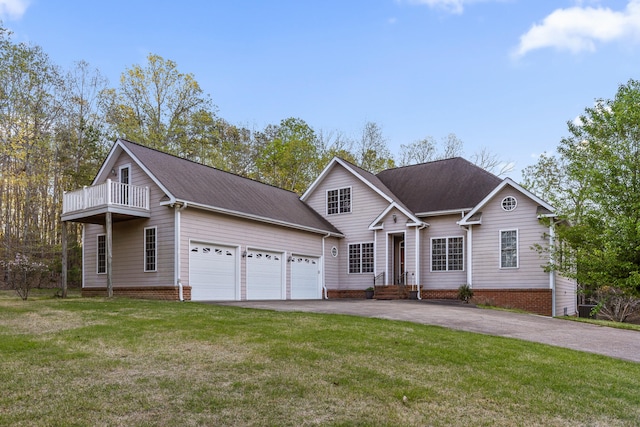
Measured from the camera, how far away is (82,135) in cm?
2881

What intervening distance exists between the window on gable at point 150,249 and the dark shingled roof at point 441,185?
450 inches

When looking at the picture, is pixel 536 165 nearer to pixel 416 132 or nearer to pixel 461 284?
pixel 416 132

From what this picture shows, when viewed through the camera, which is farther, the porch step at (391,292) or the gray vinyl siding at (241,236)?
the porch step at (391,292)

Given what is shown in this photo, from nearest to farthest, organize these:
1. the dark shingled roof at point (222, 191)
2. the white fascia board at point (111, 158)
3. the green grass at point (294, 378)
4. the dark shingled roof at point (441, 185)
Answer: the green grass at point (294, 378) → the dark shingled roof at point (222, 191) → the white fascia board at point (111, 158) → the dark shingled roof at point (441, 185)

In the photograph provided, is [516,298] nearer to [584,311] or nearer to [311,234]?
[584,311]

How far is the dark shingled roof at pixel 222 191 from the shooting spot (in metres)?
16.8

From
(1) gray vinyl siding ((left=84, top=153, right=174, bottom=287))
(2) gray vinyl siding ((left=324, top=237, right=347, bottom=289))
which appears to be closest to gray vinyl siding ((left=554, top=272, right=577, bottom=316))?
(2) gray vinyl siding ((left=324, top=237, right=347, bottom=289))

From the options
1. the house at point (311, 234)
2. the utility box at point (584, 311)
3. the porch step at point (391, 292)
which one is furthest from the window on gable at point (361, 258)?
→ the utility box at point (584, 311)

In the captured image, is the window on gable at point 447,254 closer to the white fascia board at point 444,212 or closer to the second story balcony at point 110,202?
the white fascia board at point 444,212

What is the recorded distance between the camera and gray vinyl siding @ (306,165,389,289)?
2194 centimetres

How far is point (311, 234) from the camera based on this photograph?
21422mm

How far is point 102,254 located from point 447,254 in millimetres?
14259

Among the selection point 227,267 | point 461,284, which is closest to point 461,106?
point 461,284

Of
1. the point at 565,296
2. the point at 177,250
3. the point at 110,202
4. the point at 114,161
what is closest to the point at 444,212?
the point at 565,296
